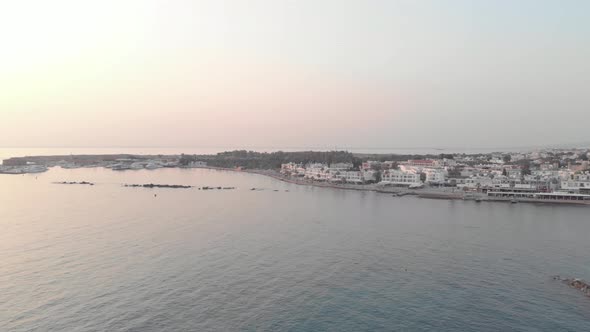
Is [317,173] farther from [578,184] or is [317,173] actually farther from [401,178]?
[578,184]

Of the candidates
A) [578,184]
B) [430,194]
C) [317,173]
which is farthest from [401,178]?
[578,184]

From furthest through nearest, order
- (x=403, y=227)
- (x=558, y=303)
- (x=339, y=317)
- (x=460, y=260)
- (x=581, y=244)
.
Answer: (x=403, y=227), (x=581, y=244), (x=460, y=260), (x=558, y=303), (x=339, y=317)

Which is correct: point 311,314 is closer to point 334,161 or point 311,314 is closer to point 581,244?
point 581,244

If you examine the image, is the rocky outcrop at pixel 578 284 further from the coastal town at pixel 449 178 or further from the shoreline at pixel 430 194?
the coastal town at pixel 449 178

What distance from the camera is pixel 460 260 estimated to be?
34.0ft

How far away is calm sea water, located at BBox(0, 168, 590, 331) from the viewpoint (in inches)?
274

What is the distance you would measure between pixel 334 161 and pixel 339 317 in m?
37.1

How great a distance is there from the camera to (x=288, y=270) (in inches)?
371

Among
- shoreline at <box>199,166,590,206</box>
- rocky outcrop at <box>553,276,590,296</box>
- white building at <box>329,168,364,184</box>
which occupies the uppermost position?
white building at <box>329,168,364,184</box>

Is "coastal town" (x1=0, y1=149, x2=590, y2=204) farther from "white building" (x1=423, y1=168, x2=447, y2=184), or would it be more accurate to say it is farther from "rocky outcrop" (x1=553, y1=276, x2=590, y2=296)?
"rocky outcrop" (x1=553, y1=276, x2=590, y2=296)

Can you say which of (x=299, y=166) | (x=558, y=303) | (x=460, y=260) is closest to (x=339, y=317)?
(x=558, y=303)

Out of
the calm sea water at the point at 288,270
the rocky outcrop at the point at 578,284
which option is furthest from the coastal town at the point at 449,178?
the rocky outcrop at the point at 578,284

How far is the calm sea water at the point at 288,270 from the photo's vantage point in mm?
6969

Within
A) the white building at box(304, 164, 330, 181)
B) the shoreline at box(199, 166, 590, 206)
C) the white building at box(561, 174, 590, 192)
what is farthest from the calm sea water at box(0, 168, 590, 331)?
the white building at box(304, 164, 330, 181)
